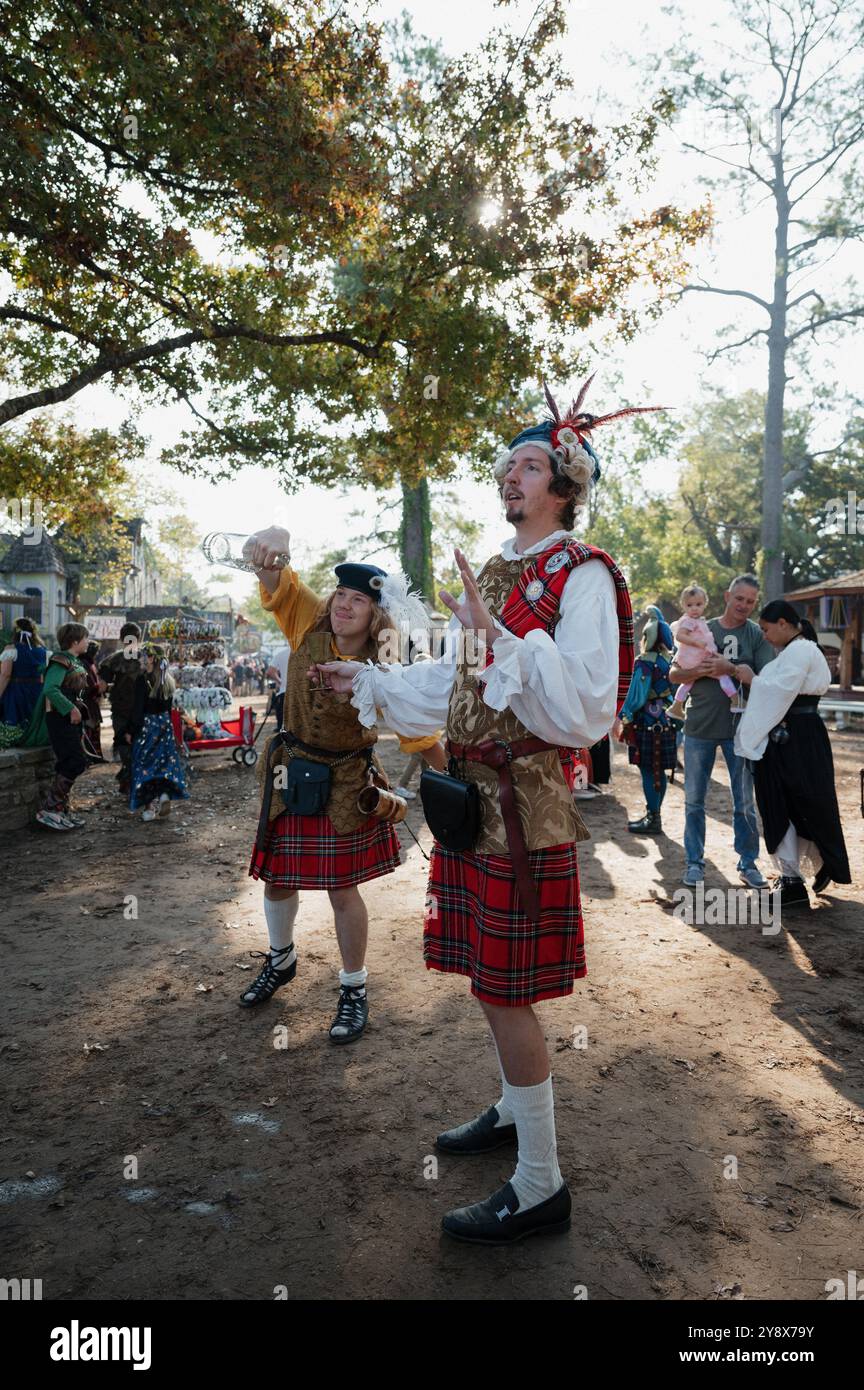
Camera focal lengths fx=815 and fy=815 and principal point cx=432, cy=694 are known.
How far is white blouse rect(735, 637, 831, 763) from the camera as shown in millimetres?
5098

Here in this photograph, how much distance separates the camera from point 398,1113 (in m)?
2.99

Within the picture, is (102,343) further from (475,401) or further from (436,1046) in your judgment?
(436,1046)

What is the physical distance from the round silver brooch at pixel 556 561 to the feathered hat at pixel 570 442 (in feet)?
1.01

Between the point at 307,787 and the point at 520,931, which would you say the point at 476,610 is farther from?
the point at 307,787

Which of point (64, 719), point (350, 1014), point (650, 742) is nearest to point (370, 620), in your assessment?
point (350, 1014)

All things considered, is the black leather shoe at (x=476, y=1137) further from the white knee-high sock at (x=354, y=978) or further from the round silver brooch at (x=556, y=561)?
the round silver brooch at (x=556, y=561)

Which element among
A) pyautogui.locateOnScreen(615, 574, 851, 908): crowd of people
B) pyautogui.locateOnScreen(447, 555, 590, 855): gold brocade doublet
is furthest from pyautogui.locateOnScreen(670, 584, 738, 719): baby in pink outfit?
pyautogui.locateOnScreen(447, 555, 590, 855): gold brocade doublet

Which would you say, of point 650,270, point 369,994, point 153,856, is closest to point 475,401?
point 650,270

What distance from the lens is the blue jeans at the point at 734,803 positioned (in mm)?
5605

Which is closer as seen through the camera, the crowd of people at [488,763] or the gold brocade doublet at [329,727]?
the crowd of people at [488,763]

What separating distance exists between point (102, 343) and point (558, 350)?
16.7 feet

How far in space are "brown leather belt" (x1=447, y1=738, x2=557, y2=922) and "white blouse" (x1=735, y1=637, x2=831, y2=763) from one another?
3.28 m

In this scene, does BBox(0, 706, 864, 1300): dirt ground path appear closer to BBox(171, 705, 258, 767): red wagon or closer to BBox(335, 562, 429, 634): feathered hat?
BBox(335, 562, 429, 634): feathered hat

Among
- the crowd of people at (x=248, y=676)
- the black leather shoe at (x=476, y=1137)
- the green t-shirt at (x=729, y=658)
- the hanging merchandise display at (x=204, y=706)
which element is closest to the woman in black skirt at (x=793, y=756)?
the green t-shirt at (x=729, y=658)
